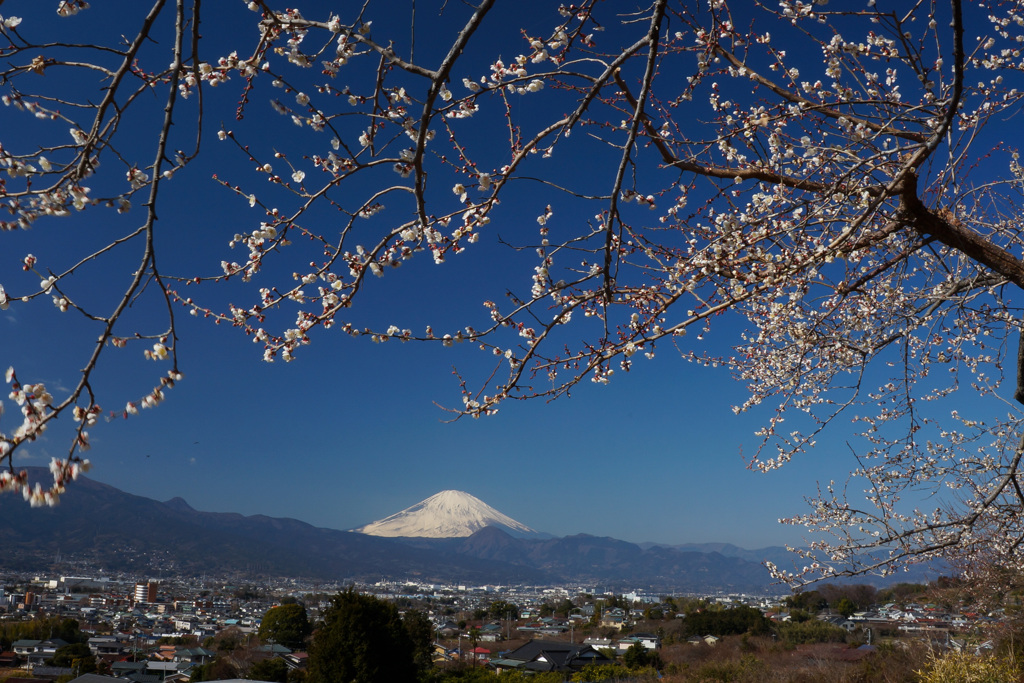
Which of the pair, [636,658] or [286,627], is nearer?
[636,658]

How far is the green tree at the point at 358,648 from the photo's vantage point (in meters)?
12.8

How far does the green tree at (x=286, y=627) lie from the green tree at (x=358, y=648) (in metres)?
17.6

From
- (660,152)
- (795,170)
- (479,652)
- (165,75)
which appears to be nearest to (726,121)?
(660,152)

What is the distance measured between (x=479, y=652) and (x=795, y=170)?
27459 mm

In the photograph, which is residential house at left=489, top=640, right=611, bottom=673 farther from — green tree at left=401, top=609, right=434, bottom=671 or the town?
green tree at left=401, top=609, right=434, bottom=671

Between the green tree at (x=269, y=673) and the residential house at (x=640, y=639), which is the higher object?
the green tree at (x=269, y=673)

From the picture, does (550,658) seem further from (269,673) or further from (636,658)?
(269,673)

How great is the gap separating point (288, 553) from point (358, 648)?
124 m

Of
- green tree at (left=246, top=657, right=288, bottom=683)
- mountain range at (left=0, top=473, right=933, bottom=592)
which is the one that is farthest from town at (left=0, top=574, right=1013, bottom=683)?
mountain range at (left=0, top=473, right=933, bottom=592)

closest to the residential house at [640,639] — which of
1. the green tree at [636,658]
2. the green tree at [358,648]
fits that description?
the green tree at [636,658]

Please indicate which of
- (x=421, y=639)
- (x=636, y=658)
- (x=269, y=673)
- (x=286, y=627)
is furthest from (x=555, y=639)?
(x=269, y=673)

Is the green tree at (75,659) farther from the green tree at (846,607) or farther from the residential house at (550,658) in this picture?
the green tree at (846,607)

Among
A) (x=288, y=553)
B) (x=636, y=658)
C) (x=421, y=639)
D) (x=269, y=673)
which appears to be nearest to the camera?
(x=269, y=673)

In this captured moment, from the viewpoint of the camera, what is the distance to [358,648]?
42.1 ft
